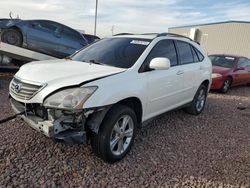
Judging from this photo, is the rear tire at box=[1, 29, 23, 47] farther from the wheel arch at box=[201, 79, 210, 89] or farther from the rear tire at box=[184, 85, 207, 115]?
the wheel arch at box=[201, 79, 210, 89]

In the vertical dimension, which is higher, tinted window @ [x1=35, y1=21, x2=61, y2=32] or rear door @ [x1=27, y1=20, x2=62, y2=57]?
tinted window @ [x1=35, y1=21, x2=61, y2=32]

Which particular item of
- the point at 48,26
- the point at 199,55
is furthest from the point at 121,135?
the point at 48,26

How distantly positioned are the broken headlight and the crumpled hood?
0.33ft

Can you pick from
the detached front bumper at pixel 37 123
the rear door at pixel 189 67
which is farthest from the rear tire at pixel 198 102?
the detached front bumper at pixel 37 123

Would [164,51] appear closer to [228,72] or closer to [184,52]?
[184,52]

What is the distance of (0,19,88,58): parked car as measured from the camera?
8.36 metres

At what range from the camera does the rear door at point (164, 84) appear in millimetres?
4133

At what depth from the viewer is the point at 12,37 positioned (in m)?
8.35

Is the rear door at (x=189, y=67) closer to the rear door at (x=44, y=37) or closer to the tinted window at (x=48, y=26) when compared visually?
the rear door at (x=44, y=37)

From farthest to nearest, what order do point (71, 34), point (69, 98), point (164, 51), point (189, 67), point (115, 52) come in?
point (71, 34) < point (189, 67) < point (164, 51) < point (115, 52) < point (69, 98)

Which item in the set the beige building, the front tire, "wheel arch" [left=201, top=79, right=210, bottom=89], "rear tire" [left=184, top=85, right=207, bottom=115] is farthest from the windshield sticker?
the beige building

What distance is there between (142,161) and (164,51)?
1.91 metres

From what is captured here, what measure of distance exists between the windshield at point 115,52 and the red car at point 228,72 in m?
5.60

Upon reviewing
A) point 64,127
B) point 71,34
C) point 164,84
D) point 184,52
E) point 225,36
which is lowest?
point 225,36
